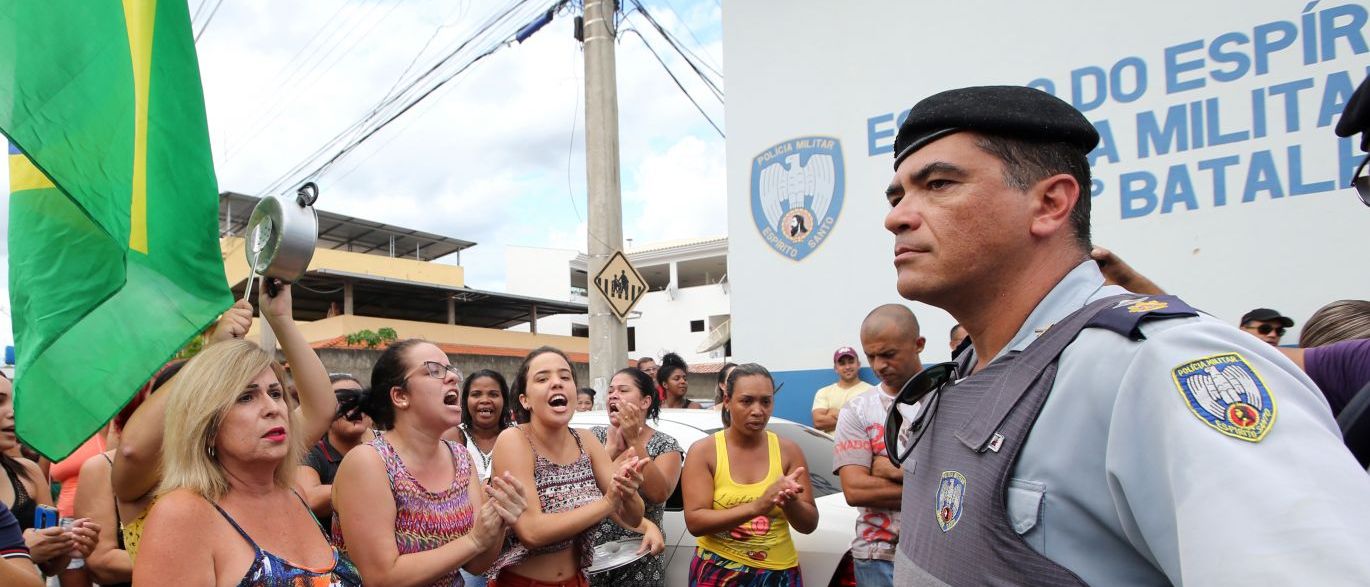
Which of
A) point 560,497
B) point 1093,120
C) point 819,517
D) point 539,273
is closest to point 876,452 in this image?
point 819,517

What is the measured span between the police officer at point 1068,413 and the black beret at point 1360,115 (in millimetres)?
656

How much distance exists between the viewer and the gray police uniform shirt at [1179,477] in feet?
2.56

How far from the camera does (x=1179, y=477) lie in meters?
0.87

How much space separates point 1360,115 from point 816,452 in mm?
3806

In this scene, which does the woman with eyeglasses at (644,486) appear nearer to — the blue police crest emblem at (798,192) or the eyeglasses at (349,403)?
the eyeglasses at (349,403)

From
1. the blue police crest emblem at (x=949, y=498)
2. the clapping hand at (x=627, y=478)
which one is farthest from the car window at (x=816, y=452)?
the blue police crest emblem at (x=949, y=498)

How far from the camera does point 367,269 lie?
81.4ft

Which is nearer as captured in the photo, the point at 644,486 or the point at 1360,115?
the point at 1360,115

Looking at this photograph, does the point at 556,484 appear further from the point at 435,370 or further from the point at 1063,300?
the point at 1063,300

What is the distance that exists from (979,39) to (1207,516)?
6080 millimetres

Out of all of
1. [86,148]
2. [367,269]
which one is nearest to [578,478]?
[86,148]

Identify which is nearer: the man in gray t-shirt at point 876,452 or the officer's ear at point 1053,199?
the officer's ear at point 1053,199

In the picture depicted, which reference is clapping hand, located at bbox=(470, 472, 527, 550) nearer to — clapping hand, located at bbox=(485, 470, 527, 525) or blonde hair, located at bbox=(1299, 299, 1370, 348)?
clapping hand, located at bbox=(485, 470, 527, 525)

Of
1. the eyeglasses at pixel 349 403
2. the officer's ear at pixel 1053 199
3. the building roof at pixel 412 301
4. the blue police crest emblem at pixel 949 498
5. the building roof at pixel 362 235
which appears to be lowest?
the eyeglasses at pixel 349 403
